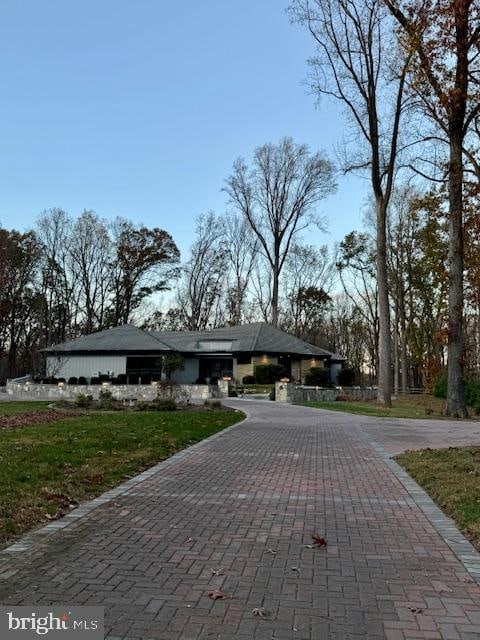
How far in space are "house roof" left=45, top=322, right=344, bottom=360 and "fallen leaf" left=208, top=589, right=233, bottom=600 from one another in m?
35.4

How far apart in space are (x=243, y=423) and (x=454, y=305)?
358 inches

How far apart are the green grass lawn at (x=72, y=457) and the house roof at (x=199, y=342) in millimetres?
25292

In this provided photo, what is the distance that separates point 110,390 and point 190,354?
49.7ft

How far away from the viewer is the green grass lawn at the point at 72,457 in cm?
597

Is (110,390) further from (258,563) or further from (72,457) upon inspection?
(258,563)

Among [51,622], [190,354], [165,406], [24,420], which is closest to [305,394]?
[165,406]

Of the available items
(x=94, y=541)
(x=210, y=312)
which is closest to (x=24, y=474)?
(x=94, y=541)

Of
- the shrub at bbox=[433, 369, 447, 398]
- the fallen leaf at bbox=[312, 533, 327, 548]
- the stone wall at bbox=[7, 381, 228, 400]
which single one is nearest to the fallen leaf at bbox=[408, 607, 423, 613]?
the fallen leaf at bbox=[312, 533, 327, 548]

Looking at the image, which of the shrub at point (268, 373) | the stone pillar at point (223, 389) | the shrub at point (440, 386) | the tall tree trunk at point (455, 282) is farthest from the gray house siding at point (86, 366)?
the tall tree trunk at point (455, 282)

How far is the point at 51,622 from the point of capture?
3.31m

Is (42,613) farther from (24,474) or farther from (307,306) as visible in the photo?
(307,306)

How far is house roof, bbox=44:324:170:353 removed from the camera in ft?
130

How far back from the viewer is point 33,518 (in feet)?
18.3

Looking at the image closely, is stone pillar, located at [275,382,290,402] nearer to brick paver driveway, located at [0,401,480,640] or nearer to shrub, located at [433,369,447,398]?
shrub, located at [433,369,447,398]
